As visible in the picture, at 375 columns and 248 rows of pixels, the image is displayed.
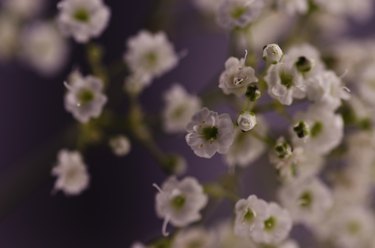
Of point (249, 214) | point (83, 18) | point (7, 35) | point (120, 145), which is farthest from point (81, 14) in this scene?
point (7, 35)

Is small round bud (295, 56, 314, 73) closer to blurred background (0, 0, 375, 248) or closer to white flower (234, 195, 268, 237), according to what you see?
white flower (234, 195, 268, 237)

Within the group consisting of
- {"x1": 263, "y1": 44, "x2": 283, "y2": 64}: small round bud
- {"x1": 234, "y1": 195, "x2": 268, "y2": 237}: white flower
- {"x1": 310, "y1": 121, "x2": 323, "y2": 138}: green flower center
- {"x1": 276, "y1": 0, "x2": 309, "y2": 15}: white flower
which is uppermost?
{"x1": 276, "y1": 0, "x2": 309, "y2": 15}: white flower

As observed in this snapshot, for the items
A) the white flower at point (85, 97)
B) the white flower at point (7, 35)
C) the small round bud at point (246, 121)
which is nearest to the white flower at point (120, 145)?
the white flower at point (85, 97)

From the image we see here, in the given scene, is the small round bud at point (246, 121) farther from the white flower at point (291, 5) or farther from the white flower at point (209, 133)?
the white flower at point (291, 5)

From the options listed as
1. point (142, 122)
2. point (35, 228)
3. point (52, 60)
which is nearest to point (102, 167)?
point (35, 228)

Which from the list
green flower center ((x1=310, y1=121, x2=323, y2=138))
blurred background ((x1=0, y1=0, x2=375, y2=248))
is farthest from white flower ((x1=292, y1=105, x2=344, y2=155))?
blurred background ((x1=0, y1=0, x2=375, y2=248))

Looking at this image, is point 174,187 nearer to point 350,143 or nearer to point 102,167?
point 350,143

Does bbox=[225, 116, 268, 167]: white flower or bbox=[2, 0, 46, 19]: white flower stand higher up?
bbox=[2, 0, 46, 19]: white flower
